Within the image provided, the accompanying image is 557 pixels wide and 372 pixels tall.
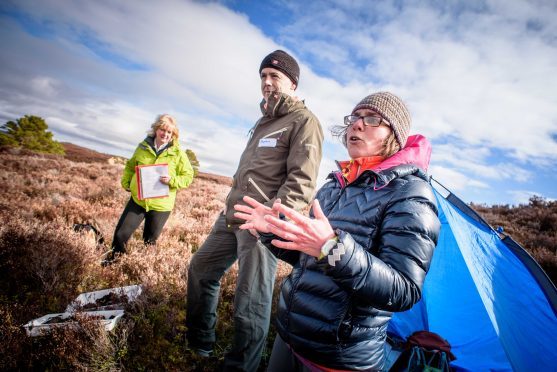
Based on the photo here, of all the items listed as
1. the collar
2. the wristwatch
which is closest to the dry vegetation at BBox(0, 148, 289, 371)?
the collar

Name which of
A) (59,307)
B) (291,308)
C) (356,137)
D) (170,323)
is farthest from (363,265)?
(59,307)

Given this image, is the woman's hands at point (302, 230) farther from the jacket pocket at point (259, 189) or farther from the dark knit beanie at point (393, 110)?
the jacket pocket at point (259, 189)

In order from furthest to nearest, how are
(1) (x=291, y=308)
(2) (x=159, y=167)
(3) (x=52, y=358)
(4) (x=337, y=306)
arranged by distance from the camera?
(2) (x=159, y=167) < (3) (x=52, y=358) < (1) (x=291, y=308) < (4) (x=337, y=306)

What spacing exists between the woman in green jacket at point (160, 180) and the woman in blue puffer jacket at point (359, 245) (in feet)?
11.7

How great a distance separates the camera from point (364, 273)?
3.65ft

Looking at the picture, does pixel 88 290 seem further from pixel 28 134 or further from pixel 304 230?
pixel 28 134

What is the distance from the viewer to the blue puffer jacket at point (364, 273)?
3.71 feet

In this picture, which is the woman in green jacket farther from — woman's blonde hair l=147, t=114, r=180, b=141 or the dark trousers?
the dark trousers

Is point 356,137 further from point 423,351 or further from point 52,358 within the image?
point 52,358

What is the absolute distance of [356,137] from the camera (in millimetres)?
1915

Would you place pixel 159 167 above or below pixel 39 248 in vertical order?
above

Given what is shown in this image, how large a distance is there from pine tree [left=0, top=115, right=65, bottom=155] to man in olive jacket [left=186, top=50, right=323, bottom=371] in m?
32.2

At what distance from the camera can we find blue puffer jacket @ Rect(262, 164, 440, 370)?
1132mm

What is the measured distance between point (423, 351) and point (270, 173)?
7.74 ft
